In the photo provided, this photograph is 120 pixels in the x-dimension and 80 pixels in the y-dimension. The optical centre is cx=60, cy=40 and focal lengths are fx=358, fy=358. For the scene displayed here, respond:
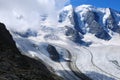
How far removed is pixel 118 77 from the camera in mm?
100375

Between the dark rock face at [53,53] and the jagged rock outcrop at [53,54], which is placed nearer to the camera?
the dark rock face at [53,53]

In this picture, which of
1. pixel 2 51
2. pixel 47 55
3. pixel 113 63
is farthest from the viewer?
pixel 47 55

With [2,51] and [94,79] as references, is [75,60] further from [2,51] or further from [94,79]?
[2,51]

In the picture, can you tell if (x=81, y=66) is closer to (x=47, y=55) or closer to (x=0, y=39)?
(x=47, y=55)

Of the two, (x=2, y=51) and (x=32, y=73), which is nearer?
(x=32, y=73)

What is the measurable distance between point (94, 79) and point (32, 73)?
2650 inches

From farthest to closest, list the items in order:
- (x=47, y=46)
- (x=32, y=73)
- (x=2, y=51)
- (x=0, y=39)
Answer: (x=47, y=46)
(x=0, y=39)
(x=2, y=51)
(x=32, y=73)

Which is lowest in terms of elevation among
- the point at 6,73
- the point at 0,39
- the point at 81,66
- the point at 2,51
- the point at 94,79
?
the point at 6,73

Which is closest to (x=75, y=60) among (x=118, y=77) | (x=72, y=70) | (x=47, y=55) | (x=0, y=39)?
(x=47, y=55)

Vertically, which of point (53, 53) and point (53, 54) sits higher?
point (53, 53)

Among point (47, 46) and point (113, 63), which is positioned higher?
point (47, 46)

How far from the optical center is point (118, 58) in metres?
134

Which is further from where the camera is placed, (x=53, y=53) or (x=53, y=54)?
(x=53, y=53)

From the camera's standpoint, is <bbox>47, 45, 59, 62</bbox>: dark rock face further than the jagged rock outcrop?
No
